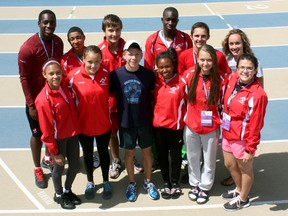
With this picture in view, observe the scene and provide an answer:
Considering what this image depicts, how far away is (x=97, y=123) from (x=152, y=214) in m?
1.30

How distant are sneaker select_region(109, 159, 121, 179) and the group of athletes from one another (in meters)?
0.38

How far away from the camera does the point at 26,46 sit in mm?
4750

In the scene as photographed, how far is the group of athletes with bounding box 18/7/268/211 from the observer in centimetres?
433

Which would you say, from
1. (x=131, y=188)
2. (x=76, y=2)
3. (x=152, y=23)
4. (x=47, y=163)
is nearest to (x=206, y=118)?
(x=131, y=188)

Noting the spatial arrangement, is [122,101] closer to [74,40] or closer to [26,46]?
[74,40]

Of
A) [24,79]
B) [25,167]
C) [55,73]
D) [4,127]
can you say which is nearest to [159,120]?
[55,73]

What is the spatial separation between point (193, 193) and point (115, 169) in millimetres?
1226

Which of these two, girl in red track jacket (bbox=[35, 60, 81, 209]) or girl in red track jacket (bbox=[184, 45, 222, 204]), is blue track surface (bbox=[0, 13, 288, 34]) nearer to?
girl in red track jacket (bbox=[184, 45, 222, 204])

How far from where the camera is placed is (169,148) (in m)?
4.92

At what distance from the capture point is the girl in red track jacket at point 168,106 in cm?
452

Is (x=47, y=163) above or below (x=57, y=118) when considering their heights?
below

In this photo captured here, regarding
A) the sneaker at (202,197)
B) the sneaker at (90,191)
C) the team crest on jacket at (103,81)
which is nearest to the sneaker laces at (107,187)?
the sneaker at (90,191)

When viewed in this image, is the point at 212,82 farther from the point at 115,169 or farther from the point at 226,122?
the point at 115,169

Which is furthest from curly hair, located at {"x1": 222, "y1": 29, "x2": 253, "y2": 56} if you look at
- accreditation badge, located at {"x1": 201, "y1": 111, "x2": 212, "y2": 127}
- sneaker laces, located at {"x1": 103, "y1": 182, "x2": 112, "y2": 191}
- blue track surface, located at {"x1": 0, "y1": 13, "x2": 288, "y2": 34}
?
blue track surface, located at {"x1": 0, "y1": 13, "x2": 288, "y2": 34}
